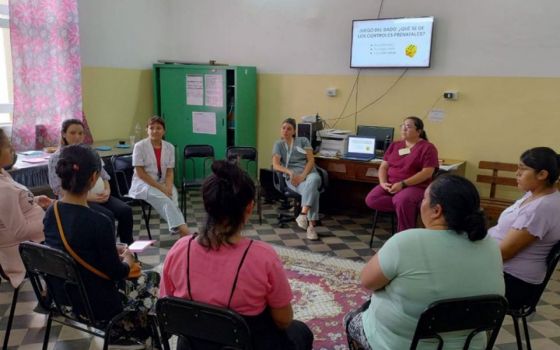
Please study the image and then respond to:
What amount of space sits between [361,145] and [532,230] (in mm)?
2711

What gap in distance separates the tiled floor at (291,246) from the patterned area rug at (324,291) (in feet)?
0.77

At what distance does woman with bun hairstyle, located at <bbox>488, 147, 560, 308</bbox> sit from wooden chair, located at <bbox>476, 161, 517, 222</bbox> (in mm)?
2078

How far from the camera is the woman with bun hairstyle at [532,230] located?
2.00 metres

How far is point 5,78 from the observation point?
4.40 metres

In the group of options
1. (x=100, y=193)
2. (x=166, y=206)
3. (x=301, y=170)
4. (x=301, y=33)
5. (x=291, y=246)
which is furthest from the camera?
(x=301, y=33)

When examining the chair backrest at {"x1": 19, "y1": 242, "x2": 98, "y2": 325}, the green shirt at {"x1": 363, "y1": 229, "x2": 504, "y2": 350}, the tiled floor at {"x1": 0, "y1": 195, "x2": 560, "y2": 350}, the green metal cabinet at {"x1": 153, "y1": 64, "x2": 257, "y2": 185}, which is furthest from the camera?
the green metal cabinet at {"x1": 153, "y1": 64, "x2": 257, "y2": 185}

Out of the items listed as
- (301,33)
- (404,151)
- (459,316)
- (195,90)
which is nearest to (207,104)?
(195,90)

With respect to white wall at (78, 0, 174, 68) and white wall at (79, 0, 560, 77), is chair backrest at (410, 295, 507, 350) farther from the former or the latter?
white wall at (78, 0, 174, 68)

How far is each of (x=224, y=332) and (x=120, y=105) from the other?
4.76 meters

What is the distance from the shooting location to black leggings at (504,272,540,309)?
82.0 inches

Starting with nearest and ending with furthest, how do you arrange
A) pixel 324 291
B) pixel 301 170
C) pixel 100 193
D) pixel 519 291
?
pixel 519 291 < pixel 324 291 < pixel 100 193 < pixel 301 170

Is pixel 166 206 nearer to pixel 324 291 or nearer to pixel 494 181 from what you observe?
pixel 324 291

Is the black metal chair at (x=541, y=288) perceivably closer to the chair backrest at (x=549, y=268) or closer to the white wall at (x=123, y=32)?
the chair backrest at (x=549, y=268)

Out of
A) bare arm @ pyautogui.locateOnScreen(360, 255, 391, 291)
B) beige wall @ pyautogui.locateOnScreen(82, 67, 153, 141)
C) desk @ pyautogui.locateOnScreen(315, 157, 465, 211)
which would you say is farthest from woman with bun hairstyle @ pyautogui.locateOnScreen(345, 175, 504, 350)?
beige wall @ pyautogui.locateOnScreen(82, 67, 153, 141)
